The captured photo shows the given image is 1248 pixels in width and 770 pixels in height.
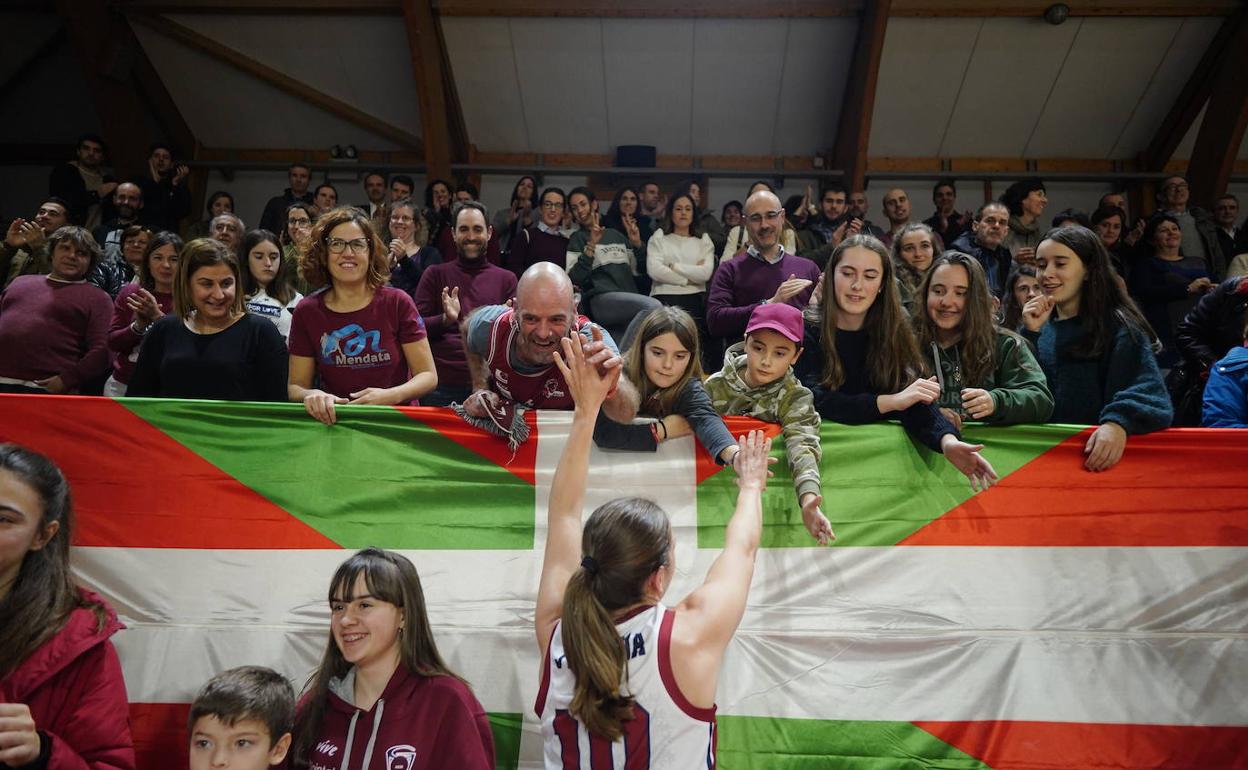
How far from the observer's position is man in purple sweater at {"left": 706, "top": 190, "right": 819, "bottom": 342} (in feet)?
16.3

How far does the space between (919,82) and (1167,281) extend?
3408 mm

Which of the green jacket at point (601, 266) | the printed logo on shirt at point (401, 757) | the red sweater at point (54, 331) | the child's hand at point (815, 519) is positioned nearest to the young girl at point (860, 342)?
the child's hand at point (815, 519)

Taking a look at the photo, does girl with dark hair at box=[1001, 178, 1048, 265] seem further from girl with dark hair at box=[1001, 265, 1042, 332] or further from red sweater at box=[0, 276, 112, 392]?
red sweater at box=[0, 276, 112, 392]

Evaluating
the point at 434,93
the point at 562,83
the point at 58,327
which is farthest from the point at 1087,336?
the point at 434,93

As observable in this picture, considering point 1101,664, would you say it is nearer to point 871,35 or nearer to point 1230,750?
point 1230,750

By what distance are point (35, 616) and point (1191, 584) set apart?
146 inches

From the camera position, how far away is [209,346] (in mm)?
3479

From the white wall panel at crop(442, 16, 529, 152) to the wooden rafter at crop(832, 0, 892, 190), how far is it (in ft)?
9.86

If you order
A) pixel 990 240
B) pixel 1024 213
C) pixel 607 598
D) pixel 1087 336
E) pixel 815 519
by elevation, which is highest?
pixel 1024 213

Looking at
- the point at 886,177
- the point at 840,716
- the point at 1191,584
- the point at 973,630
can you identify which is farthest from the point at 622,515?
the point at 886,177

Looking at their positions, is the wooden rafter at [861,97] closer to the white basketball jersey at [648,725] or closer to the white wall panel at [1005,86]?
the white wall panel at [1005,86]

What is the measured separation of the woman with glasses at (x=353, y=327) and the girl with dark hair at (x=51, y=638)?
1.01m

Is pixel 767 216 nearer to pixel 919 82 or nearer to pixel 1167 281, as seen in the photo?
pixel 1167 281

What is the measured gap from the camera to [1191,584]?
3.04m
